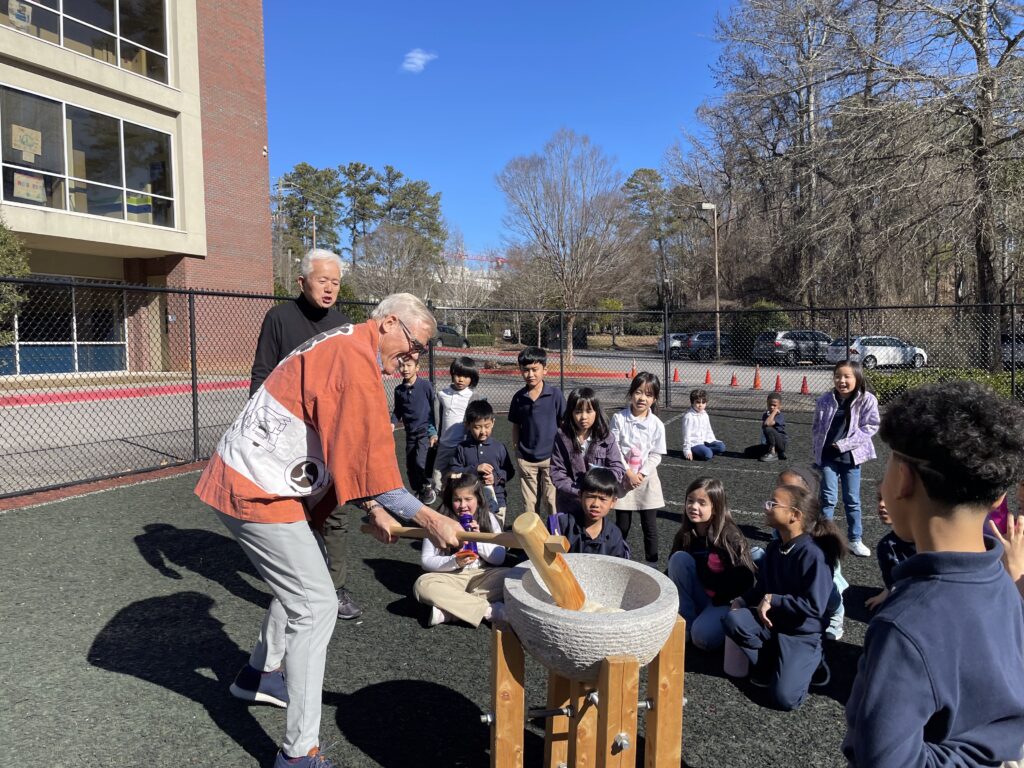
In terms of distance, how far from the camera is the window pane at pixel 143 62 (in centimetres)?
1867

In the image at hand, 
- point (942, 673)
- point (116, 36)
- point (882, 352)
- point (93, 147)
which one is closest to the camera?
point (942, 673)

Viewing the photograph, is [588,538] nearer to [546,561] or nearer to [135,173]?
[546,561]

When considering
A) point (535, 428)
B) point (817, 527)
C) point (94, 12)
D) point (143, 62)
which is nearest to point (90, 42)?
point (94, 12)

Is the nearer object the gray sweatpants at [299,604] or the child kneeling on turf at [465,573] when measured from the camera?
the gray sweatpants at [299,604]

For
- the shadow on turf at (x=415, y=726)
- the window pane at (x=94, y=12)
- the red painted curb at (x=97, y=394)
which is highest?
the window pane at (x=94, y=12)

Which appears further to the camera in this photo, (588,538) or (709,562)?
(588,538)

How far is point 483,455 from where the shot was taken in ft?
18.5

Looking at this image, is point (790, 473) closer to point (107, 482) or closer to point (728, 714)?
point (728, 714)

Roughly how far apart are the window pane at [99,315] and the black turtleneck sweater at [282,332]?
17201 millimetres

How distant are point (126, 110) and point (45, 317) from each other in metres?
5.72

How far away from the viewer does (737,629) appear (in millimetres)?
3367

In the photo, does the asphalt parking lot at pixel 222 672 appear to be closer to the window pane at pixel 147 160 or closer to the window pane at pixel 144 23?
the window pane at pixel 147 160

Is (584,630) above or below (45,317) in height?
below

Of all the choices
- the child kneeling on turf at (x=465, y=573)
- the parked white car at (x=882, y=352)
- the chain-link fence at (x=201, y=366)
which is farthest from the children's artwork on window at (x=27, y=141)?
the parked white car at (x=882, y=352)
